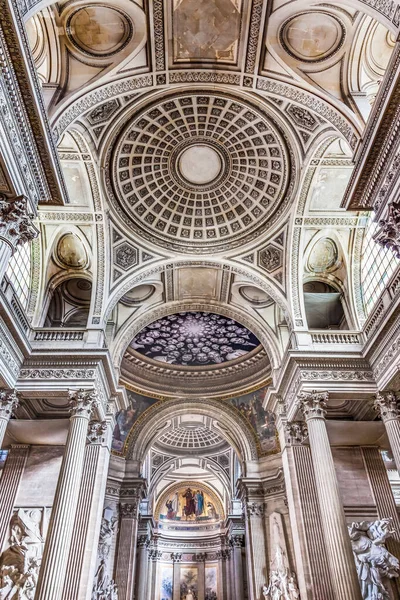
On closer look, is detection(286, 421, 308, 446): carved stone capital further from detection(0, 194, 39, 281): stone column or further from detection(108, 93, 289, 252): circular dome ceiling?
detection(0, 194, 39, 281): stone column

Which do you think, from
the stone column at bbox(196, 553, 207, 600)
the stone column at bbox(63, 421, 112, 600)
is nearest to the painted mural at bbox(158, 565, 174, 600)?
the stone column at bbox(196, 553, 207, 600)

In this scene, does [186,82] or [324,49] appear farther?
[186,82]

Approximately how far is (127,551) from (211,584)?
20097 mm

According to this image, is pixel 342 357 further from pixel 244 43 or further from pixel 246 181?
pixel 244 43

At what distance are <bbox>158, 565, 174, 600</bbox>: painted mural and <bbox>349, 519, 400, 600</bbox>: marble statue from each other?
3263 cm

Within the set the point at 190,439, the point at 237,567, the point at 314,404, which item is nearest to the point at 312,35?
the point at 314,404

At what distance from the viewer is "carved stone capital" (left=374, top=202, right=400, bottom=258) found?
29.4 ft

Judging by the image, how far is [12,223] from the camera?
8875 mm

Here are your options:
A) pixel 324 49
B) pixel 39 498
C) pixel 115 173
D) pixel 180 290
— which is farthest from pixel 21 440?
pixel 324 49

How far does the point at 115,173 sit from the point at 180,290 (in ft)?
20.9

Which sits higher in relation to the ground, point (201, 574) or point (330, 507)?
point (201, 574)

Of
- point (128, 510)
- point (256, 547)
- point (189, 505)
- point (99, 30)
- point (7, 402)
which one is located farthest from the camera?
point (189, 505)

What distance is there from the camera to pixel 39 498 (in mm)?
14711

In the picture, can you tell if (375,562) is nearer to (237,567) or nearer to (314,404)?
(314,404)
